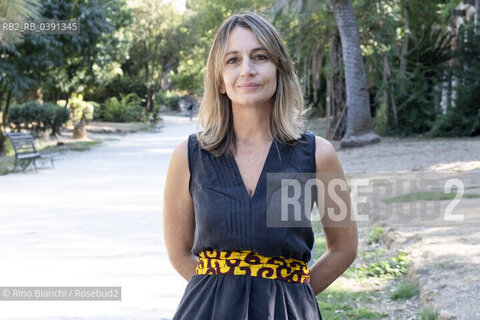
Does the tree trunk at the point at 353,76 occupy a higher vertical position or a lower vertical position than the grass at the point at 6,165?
higher

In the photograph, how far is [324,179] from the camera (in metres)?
2.37

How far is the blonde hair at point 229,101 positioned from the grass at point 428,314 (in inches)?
108

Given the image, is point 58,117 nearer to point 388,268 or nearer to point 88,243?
point 88,243

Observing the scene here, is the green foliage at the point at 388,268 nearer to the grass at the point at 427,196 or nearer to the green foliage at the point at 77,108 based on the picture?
the grass at the point at 427,196

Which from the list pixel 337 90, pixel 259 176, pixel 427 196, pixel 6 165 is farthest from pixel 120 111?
pixel 259 176

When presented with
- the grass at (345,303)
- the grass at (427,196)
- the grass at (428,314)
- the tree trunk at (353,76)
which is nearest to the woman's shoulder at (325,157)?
the grass at (428,314)

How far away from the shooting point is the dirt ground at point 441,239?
508cm

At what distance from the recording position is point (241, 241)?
219cm

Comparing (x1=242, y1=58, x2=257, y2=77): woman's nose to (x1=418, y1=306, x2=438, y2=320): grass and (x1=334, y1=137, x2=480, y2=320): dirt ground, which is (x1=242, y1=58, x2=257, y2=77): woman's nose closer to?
(x1=334, y1=137, x2=480, y2=320): dirt ground

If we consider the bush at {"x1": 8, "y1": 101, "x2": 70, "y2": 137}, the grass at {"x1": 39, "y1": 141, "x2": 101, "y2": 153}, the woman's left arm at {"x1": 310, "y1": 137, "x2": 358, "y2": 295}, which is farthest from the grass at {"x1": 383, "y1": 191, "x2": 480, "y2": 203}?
the bush at {"x1": 8, "y1": 101, "x2": 70, "y2": 137}

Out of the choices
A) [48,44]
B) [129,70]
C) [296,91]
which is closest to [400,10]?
[48,44]

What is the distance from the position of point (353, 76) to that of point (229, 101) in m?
17.6

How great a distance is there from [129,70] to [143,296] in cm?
4749

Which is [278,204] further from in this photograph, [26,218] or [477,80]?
[477,80]
